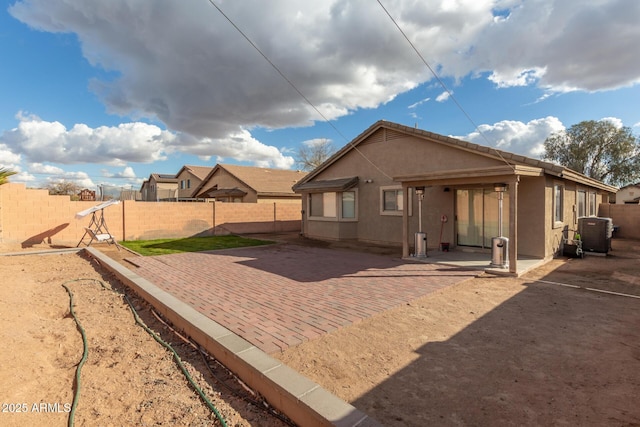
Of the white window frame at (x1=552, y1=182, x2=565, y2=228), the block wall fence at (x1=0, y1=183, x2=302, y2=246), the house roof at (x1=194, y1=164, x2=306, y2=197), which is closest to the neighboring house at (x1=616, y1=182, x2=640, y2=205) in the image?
the white window frame at (x1=552, y1=182, x2=565, y2=228)

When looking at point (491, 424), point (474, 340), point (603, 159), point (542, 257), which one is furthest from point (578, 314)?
point (603, 159)

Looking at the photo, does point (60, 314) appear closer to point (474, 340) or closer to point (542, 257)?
point (474, 340)

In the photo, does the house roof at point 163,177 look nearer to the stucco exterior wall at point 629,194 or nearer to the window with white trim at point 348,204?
the window with white trim at point 348,204

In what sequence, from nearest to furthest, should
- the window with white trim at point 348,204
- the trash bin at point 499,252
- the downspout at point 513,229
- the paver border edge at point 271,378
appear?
the paver border edge at point 271,378 < the downspout at point 513,229 < the trash bin at point 499,252 < the window with white trim at point 348,204

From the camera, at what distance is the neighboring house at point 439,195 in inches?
372

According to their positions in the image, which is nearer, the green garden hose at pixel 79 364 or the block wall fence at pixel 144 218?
the green garden hose at pixel 79 364

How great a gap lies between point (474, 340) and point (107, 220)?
630 inches

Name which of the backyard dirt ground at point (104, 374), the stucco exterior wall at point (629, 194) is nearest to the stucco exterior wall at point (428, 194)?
the backyard dirt ground at point (104, 374)

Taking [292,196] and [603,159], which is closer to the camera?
[292,196]

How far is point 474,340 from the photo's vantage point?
13.9 ft

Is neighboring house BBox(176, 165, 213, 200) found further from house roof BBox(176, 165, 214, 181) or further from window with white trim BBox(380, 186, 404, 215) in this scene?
window with white trim BBox(380, 186, 404, 215)

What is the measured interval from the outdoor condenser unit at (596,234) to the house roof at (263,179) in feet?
63.2

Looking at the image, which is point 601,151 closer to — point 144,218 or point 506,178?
point 506,178

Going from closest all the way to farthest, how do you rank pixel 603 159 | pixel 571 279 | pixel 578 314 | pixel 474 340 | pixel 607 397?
pixel 607 397 → pixel 474 340 → pixel 578 314 → pixel 571 279 → pixel 603 159
